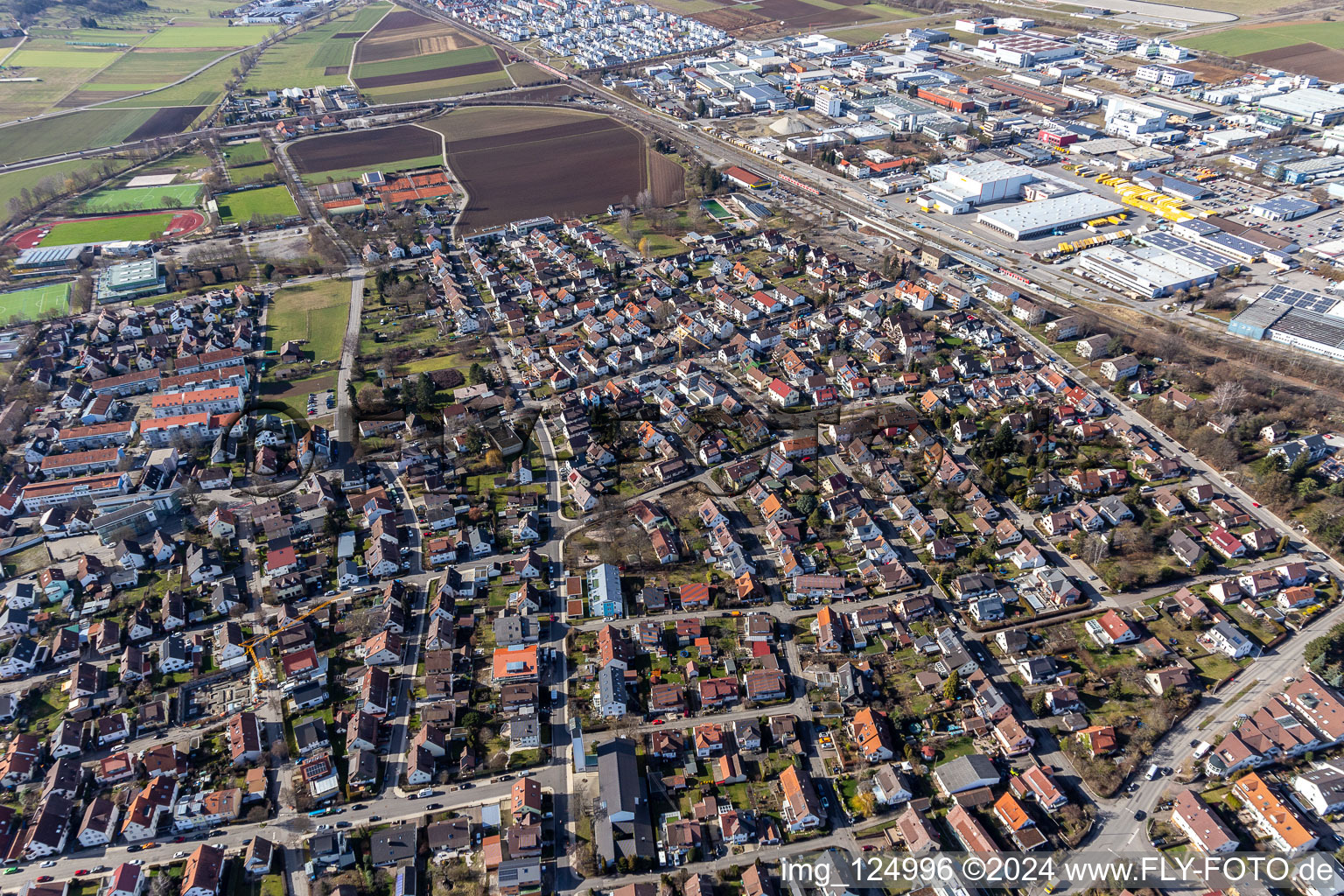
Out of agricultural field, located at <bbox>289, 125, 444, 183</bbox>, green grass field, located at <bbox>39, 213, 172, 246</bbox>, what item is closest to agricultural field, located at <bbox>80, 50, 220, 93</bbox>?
agricultural field, located at <bbox>289, 125, 444, 183</bbox>

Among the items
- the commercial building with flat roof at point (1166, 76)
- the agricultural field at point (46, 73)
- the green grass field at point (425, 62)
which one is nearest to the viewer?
the commercial building with flat roof at point (1166, 76)

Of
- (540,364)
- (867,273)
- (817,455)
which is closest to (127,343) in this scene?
(540,364)

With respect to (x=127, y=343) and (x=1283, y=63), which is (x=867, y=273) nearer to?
(x=127, y=343)

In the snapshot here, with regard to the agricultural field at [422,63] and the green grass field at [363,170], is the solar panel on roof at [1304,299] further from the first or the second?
the agricultural field at [422,63]

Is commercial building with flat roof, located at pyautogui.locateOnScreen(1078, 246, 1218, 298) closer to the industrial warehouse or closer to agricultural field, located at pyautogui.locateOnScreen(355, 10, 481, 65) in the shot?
the industrial warehouse

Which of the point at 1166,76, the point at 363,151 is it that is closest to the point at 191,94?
the point at 363,151

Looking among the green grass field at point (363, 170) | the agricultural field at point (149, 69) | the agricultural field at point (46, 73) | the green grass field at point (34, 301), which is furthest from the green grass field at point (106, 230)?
the agricultural field at point (149, 69)
